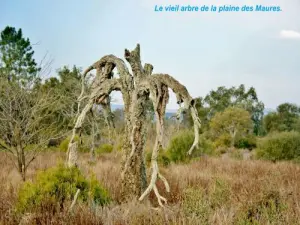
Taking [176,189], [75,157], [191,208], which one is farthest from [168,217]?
[176,189]

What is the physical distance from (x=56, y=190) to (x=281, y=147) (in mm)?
13412

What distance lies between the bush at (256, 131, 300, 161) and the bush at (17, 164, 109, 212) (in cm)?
1259

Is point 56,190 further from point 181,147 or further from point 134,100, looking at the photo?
point 181,147

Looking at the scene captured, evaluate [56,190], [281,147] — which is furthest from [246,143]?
[56,190]

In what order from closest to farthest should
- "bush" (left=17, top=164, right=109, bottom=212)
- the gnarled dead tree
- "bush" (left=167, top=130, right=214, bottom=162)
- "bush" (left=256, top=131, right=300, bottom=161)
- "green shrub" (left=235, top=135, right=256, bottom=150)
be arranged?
"bush" (left=17, top=164, right=109, bottom=212) < the gnarled dead tree < "bush" (left=167, top=130, right=214, bottom=162) < "bush" (left=256, top=131, right=300, bottom=161) < "green shrub" (left=235, top=135, right=256, bottom=150)

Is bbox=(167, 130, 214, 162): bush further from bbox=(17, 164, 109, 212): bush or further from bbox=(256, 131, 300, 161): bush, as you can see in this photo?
bbox=(17, 164, 109, 212): bush

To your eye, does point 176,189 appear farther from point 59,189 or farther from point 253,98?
point 253,98

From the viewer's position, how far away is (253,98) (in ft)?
177

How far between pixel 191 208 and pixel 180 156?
32.8 ft

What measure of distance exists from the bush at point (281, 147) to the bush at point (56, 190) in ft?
41.3

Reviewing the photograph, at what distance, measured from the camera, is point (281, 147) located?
52.2 feet

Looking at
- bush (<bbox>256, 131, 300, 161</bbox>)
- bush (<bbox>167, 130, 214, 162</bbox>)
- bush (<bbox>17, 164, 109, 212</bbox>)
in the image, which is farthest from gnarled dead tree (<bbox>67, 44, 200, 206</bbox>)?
bush (<bbox>256, 131, 300, 161</bbox>)

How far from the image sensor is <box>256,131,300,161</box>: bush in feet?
51.8

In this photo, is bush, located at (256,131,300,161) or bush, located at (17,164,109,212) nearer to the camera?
bush, located at (17,164,109,212)
